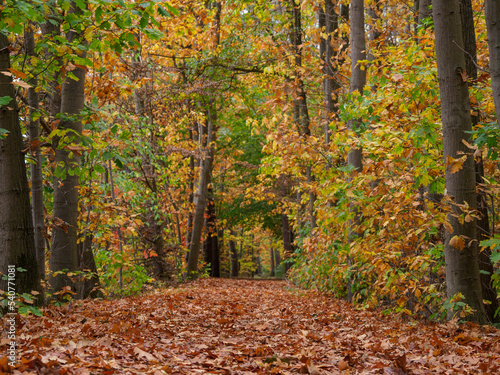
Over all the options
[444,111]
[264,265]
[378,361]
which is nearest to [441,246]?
[444,111]

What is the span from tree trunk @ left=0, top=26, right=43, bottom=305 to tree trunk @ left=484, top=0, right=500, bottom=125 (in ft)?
17.1

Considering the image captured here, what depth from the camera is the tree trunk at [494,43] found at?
4301mm

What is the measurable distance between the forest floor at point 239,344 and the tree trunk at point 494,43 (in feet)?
8.08

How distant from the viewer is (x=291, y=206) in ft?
69.6

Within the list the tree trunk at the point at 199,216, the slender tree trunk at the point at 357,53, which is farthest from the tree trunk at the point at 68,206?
the tree trunk at the point at 199,216

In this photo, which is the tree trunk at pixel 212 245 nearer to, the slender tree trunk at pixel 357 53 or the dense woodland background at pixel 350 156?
the dense woodland background at pixel 350 156

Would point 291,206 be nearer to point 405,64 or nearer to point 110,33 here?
point 405,64

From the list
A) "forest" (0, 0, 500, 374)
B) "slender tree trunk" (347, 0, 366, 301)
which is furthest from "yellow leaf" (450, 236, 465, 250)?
"slender tree trunk" (347, 0, 366, 301)

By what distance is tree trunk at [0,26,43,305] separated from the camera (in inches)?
191

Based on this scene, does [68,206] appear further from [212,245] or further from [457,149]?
[212,245]

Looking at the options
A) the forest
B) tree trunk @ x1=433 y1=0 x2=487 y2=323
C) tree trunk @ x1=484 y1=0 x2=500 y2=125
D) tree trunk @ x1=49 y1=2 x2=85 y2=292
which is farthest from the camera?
tree trunk @ x1=49 y1=2 x2=85 y2=292

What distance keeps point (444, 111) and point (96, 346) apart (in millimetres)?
4670

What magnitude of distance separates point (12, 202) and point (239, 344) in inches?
120

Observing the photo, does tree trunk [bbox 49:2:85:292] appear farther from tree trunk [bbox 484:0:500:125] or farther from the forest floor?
tree trunk [bbox 484:0:500:125]
